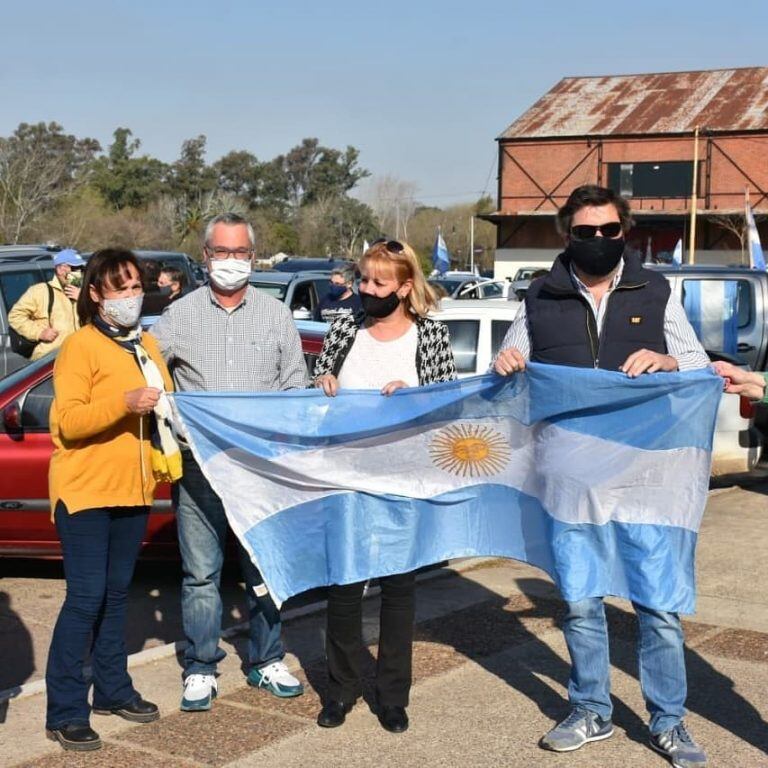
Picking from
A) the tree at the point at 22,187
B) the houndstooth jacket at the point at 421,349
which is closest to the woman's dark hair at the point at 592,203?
the houndstooth jacket at the point at 421,349

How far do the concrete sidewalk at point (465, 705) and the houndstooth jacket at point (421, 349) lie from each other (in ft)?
4.71

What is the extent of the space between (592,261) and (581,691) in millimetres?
1691

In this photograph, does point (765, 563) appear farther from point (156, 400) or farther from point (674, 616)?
point (156, 400)

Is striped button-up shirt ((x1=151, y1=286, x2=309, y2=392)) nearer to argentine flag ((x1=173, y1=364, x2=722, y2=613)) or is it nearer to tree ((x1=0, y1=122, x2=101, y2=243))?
argentine flag ((x1=173, y1=364, x2=722, y2=613))

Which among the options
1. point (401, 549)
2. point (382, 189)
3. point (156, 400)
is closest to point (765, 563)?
point (401, 549)

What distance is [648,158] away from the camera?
5378 cm

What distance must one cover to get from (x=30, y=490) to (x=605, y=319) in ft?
13.7

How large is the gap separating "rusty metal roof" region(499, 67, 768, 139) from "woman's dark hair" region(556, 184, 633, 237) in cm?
4954

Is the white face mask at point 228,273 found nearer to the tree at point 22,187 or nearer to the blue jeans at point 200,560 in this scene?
the blue jeans at point 200,560

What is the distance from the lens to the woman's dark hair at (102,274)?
16.8 feet

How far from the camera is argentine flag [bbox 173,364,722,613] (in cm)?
498

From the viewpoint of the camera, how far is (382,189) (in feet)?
339

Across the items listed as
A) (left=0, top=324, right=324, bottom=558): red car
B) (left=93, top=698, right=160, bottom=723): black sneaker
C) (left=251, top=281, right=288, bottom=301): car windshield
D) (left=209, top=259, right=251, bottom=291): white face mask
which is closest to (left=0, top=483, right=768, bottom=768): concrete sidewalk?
(left=93, top=698, right=160, bottom=723): black sneaker

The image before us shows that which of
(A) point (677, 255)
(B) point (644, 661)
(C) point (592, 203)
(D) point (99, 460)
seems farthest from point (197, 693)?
(A) point (677, 255)
